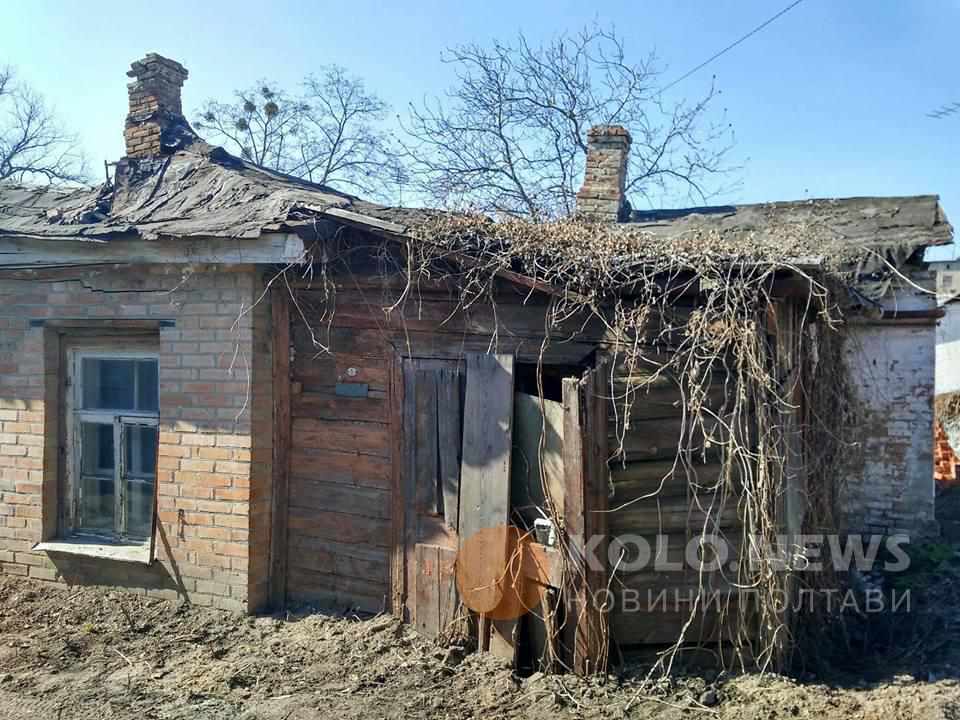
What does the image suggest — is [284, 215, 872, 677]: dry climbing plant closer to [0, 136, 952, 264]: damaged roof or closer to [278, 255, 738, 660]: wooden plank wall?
[278, 255, 738, 660]: wooden plank wall

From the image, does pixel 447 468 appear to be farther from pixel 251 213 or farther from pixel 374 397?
pixel 251 213

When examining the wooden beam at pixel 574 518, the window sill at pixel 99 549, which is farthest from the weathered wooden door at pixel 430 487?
the window sill at pixel 99 549

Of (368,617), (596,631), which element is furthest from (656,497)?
(368,617)

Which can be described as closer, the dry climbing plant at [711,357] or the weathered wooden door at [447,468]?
the dry climbing plant at [711,357]

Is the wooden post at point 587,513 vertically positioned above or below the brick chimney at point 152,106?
below

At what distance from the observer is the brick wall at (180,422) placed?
5.51 m

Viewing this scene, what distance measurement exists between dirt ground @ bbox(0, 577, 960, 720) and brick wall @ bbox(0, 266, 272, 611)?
41 cm

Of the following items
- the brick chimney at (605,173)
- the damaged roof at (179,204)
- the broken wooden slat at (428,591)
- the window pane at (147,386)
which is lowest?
the broken wooden slat at (428,591)

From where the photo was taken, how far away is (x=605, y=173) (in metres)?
9.43

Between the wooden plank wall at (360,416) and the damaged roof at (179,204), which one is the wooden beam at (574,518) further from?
the damaged roof at (179,204)

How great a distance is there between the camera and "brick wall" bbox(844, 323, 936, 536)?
Answer: 24.1 feet

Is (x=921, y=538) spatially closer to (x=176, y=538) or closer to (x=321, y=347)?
(x=321, y=347)

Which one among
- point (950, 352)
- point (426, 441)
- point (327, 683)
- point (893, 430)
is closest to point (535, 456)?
point (426, 441)

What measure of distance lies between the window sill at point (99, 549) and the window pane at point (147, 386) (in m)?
1.11
